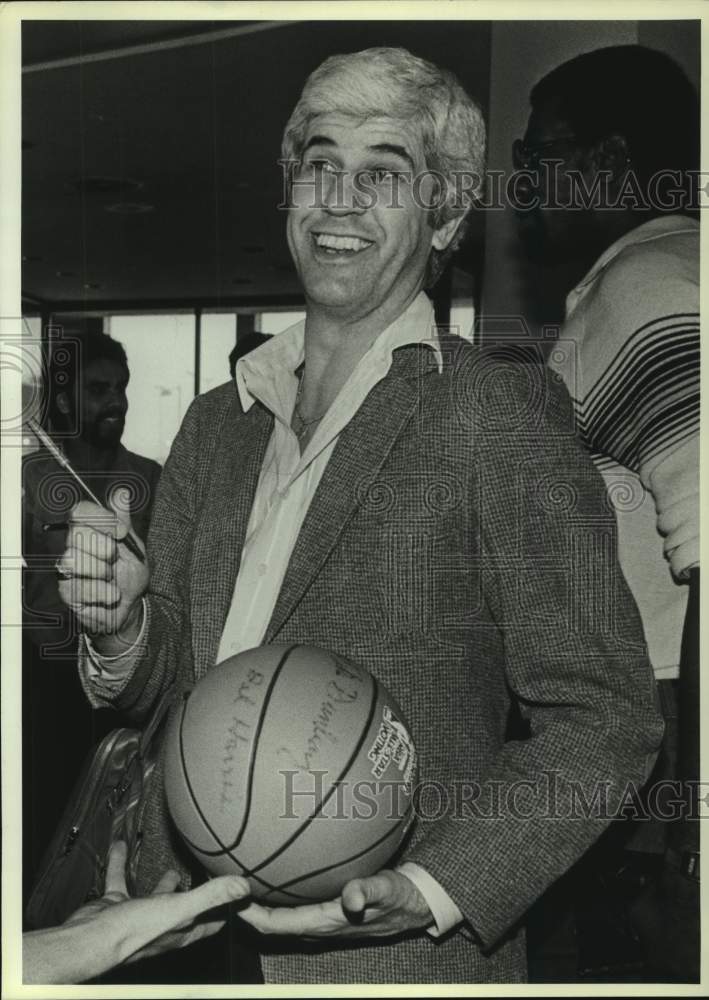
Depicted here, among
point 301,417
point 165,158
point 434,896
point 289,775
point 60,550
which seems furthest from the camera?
point 165,158

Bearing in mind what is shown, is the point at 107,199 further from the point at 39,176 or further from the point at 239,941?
the point at 239,941

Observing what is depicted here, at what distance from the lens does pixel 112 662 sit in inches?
Result: 61.5

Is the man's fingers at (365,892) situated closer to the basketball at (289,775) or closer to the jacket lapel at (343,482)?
the basketball at (289,775)

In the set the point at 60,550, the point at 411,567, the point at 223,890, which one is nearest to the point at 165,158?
the point at 60,550

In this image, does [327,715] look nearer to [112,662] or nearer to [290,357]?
[112,662]

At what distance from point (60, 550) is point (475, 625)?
0.64 metres

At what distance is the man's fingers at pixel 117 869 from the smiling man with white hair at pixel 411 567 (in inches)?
1.2

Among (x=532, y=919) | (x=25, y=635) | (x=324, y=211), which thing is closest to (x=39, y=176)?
(x=324, y=211)

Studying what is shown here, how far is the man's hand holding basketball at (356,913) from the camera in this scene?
1.32 meters

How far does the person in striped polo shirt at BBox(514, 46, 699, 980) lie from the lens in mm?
1729

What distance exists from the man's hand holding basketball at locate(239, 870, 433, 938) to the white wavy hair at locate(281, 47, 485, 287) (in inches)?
33.2

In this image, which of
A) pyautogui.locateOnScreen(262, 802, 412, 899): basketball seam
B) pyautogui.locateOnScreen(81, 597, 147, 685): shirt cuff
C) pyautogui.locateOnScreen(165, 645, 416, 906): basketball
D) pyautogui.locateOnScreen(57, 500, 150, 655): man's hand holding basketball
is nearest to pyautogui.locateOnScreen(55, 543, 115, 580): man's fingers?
pyautogui.locateOnScreen(57, 500, 150, 655): man's hand holding basketball

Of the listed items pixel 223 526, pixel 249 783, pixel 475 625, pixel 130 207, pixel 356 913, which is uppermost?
pixel 130 207

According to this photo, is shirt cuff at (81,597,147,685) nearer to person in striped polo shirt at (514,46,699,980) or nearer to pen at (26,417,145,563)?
pen at (26,417,145,563)
